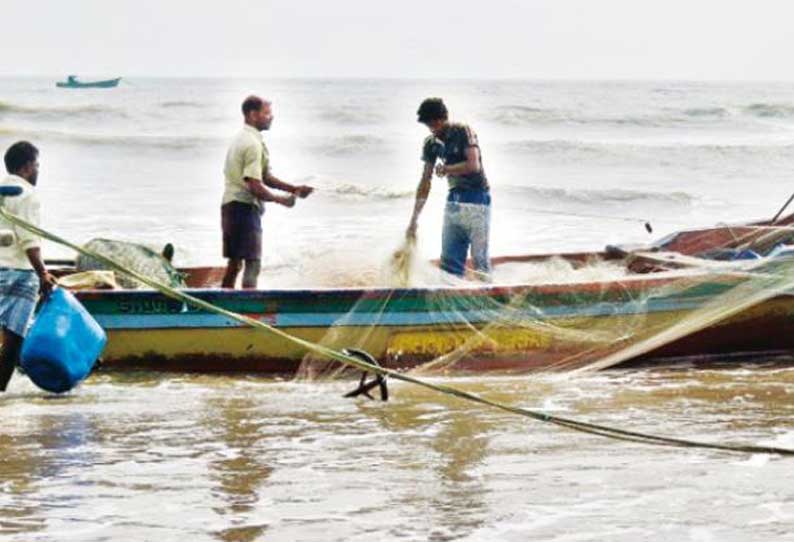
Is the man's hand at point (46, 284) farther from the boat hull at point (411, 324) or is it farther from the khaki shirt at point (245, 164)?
the khaki shirt at point (245, 164)

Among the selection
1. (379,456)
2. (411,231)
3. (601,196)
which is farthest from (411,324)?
(601,196)

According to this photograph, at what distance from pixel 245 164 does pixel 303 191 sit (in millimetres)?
399

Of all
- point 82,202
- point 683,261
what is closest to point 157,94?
point 82,202

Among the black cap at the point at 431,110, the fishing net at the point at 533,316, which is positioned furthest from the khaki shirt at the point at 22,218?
the black cap at the point at 431,110

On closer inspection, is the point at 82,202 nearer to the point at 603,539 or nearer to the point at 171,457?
the point at 171,457

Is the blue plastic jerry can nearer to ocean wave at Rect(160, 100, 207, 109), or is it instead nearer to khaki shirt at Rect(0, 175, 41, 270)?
khaki shirt at Rect(0, 175, 41, 270)

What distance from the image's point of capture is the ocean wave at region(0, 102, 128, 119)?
5350 cm

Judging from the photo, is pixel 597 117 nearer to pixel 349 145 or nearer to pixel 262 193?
pixel 349 145

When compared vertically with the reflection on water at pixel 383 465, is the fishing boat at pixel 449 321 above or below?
above

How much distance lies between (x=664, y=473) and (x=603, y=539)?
1.02m

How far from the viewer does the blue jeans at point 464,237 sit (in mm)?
9617

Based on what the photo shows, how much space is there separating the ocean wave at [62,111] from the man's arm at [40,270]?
45.9 metres

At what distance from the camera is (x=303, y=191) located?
30.3 feet

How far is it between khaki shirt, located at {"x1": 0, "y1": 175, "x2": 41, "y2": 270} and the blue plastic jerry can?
27 cm
